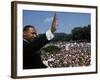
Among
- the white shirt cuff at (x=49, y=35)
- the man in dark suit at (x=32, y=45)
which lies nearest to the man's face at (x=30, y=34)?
the man in dark suit at (x=32, y=45)

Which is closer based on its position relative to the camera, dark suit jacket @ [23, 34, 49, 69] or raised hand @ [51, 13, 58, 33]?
dark suit jacket @ [23, 34, 49, 69]

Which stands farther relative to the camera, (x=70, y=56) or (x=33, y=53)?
(x=70, y=56)

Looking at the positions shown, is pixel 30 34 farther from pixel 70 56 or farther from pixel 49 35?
pixel 70 56

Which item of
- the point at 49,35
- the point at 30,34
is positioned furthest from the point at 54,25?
the point at 30,34

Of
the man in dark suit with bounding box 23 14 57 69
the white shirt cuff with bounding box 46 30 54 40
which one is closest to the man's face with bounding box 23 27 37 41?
the man in dark suit with bounding box 23 14 57 69

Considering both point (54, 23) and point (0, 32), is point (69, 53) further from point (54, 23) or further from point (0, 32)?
point (0, 32)

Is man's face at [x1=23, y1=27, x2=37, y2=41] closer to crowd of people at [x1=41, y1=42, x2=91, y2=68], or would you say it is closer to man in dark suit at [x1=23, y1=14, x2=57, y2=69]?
man in dark suit at [x1=23, y1=14, x2=57, y2=69]

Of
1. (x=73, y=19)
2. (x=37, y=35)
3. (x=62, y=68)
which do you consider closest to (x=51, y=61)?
(x=62, y=68)
